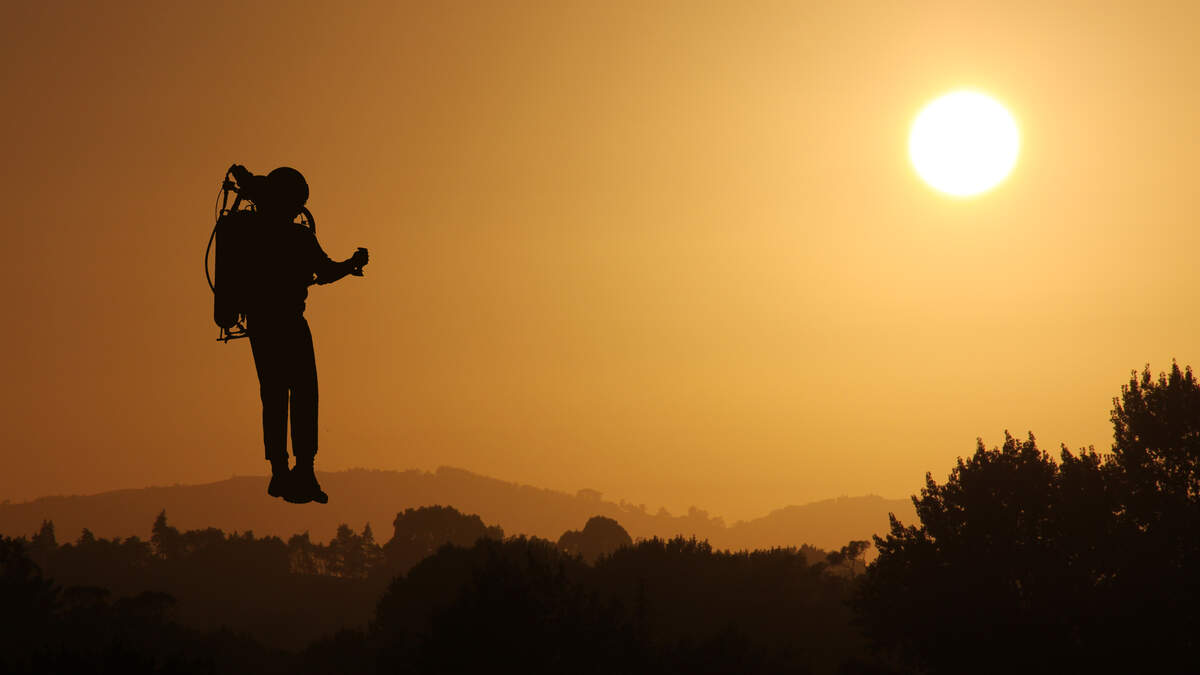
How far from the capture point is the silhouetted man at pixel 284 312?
4.97m

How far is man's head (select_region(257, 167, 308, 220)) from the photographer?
5098 millimetres

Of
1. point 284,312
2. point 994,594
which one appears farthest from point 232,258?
point 994,594

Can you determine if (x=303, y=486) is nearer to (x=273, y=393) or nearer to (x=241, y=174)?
(x=273, y=393)

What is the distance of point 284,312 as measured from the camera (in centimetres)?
498

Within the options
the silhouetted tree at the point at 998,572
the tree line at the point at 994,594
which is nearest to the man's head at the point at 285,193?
the tree line at the point at 994,594

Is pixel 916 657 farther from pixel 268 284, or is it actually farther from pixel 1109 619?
pixel 268 284

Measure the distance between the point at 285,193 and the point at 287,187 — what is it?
0.10ft

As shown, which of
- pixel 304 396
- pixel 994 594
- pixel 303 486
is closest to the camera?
pixel 303 486

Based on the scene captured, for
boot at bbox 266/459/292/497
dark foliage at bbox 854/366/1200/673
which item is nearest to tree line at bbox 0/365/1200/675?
dark foliage at bbox 854/366/1200/673

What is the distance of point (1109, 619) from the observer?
6512cm

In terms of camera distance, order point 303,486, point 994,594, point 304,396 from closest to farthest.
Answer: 1. point 303,486
2. point 304,396
3. point 994,594

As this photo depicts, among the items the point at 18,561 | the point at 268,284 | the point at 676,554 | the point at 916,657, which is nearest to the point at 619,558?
the point at 676,554

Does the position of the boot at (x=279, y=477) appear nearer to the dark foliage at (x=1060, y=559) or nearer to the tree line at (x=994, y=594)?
the tree line at (x=994, y=594)

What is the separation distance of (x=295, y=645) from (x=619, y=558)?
189 feet
